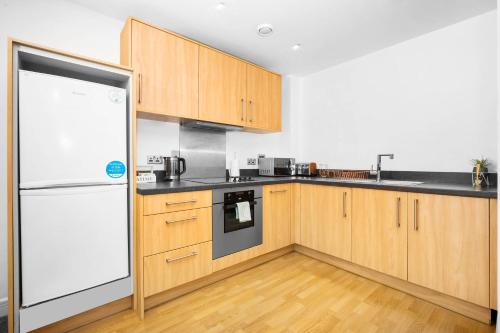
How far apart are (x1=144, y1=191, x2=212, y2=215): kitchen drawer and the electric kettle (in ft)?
1.77

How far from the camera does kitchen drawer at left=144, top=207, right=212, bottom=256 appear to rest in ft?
5.58

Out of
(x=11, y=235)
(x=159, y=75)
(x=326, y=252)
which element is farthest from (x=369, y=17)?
(x=11, y=235)

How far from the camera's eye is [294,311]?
1.71m

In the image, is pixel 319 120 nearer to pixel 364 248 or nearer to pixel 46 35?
pixel 364 248

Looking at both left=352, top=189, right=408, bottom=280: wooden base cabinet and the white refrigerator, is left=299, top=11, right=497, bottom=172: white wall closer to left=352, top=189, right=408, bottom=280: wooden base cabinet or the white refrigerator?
left=352, top=189, right=408, bottom=280: wooden base cabinet

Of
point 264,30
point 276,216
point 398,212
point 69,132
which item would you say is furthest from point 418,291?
point 69,132

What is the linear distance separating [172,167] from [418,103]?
2.48m

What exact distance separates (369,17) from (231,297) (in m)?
2.56

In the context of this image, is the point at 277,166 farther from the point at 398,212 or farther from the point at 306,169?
the point at 398,212

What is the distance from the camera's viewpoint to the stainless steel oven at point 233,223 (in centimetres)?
206

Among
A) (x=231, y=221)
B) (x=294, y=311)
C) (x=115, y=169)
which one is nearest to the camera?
(x=115, y=169)

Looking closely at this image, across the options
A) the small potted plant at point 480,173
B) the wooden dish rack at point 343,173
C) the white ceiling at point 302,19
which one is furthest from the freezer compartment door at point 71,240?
the small potted plant at point 480,173

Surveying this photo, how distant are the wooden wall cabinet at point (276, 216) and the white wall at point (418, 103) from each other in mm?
902

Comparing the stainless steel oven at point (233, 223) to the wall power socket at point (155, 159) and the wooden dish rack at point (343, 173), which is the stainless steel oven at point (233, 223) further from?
the wooden dish rack at point (343, 173)
